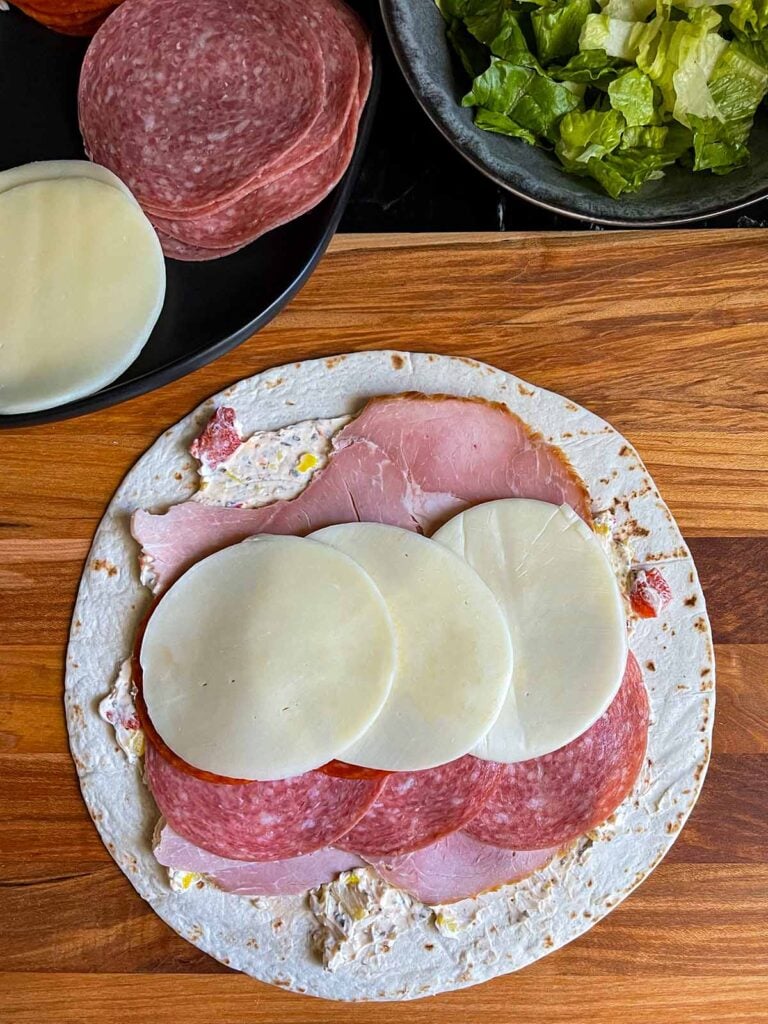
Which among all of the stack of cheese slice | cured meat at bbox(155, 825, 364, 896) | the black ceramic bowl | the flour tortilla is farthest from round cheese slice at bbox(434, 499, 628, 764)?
the black ceramic bowl

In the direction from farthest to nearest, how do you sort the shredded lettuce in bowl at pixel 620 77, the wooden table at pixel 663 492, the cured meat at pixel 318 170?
the wooden table at pixel 663 492
the cured meat at pixel 318 170
the shredded lettuce in bowl at pixel 620 77

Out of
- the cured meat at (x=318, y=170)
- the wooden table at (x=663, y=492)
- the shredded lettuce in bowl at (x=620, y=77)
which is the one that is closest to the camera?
the shredded lettuce in bowl at (x=620, y=77)

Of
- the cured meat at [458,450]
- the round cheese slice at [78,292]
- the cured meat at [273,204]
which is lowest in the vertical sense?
the cured meat at [458,450]

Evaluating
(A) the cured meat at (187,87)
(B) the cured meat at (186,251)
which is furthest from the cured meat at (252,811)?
(A) the cured meat at (187,87)

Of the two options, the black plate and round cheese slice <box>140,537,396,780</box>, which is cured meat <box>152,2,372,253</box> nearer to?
the black plate

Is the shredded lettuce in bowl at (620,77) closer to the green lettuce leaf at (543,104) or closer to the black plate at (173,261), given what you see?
the green lettuce leaf at (543,104)

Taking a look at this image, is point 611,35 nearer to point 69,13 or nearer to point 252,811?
point 69,13

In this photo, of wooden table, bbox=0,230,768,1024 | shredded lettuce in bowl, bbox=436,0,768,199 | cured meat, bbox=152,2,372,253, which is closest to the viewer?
shredded lettuce in bowl, bbox=436,0,768,199
